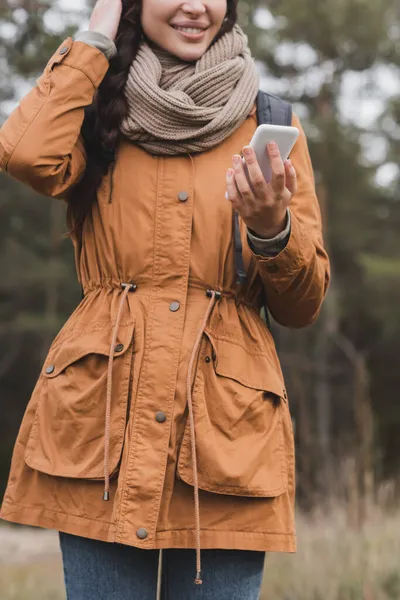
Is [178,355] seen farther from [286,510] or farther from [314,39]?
[314,39]

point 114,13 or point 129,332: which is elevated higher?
point 114,13

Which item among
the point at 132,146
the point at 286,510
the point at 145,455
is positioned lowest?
the point at 286,510

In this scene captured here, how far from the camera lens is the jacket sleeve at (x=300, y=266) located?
6.34 feet

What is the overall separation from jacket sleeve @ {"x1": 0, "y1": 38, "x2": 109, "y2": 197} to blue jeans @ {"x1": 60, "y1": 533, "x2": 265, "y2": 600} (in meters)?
0.82

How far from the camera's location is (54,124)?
2.02 m

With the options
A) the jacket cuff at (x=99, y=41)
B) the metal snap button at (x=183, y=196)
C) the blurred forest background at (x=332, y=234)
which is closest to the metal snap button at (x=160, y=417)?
the metal snap button at (x=183, y=196)

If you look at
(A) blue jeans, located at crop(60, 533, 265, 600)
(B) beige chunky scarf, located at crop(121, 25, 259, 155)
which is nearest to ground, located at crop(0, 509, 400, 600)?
(A) blue jeans, located at crop(60, 533, 265, 600)

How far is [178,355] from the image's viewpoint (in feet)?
6.40

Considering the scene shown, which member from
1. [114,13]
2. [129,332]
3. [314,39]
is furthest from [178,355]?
[314,39]

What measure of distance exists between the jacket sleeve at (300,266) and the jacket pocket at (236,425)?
0.15 meters

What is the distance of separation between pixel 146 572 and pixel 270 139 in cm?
99

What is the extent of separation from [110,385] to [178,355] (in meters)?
0.16

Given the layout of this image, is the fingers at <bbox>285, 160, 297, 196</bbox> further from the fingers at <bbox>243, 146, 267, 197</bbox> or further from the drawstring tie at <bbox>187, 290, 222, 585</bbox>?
the drawstring tie at <bbox>187, 290, 222, 585</bbox>

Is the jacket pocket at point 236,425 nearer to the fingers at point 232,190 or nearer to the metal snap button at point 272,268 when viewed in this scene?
the metal snap button at point 272,268
